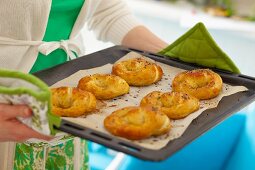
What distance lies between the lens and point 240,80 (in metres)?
1.07

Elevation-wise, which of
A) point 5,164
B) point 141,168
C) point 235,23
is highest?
point 235,23

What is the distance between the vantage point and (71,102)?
0.90m

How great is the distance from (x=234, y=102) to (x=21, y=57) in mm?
471

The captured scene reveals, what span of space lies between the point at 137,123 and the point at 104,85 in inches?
8.1

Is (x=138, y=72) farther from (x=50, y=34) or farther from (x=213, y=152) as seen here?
(x=213, y=152)

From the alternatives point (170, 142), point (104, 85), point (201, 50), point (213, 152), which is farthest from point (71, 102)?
point (213, 152)

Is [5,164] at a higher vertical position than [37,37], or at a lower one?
lower

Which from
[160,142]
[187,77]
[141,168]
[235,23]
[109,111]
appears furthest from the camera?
[235,23]

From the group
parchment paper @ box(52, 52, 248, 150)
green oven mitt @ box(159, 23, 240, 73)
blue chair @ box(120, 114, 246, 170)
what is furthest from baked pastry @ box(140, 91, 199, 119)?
blue chair @ box(120, 114, 246, 170)

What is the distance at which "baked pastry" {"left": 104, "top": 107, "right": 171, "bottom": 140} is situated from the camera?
0.79 metres

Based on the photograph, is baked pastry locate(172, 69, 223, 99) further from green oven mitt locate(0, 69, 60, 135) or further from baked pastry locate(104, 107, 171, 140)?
green oven mitt locate(0, 69, 60, 135)

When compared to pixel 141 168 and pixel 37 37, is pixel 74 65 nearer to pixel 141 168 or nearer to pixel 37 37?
pixel 37 37

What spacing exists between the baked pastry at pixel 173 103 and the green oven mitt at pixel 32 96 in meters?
0.23

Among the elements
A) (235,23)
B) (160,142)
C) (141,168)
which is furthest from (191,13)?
(160,142)
